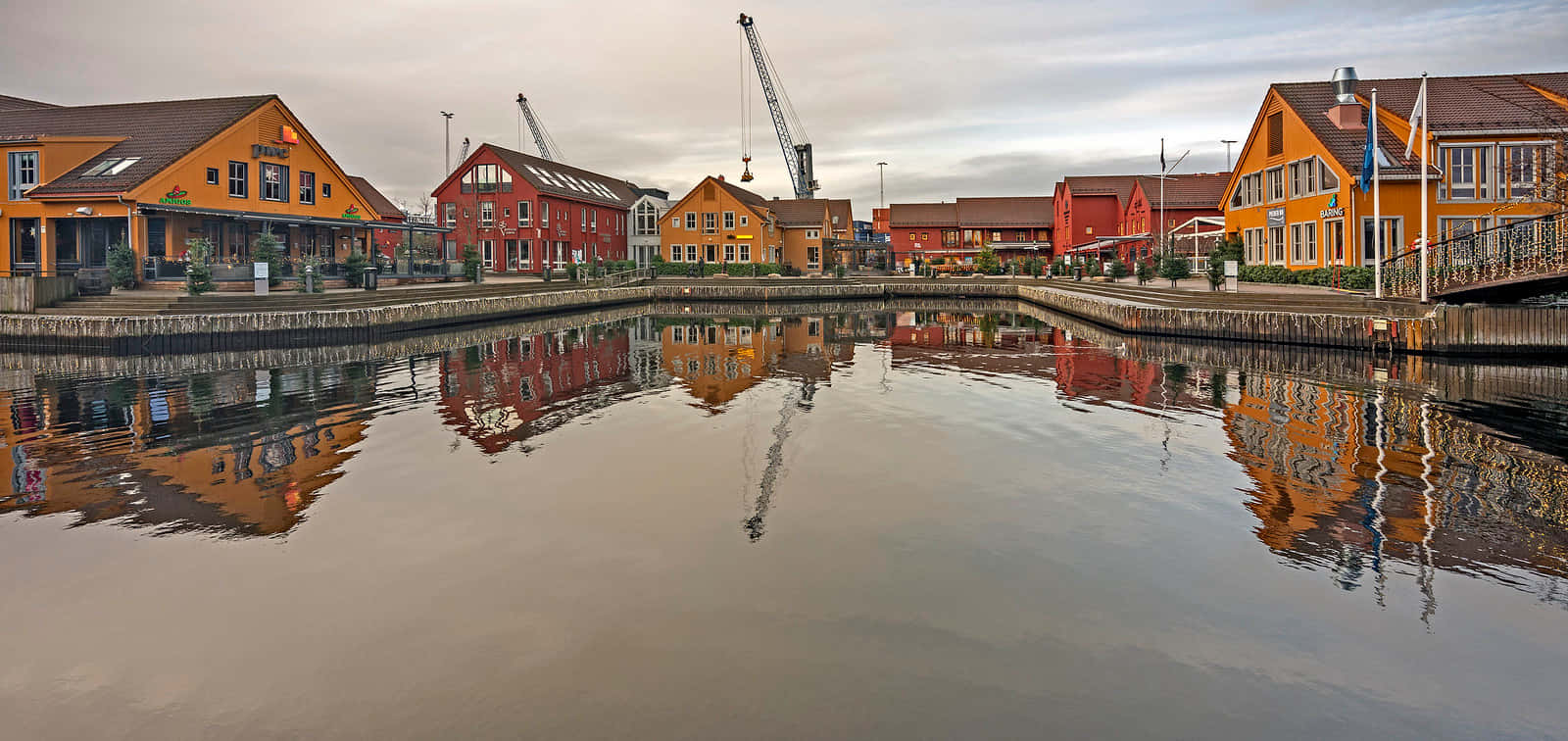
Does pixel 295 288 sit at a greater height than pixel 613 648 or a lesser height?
greater

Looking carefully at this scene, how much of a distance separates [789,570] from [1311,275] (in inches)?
1424

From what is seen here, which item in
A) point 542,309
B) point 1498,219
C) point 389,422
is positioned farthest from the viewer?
point 542,309

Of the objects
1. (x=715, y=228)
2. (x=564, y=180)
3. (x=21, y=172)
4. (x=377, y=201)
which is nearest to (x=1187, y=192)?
(x=715, y=228)

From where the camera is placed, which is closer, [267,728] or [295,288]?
[267,728]

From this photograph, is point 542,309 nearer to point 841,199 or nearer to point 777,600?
point 777,600

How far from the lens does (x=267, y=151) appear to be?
46344 mm

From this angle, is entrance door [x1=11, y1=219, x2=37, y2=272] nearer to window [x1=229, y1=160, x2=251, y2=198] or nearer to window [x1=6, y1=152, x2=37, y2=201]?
window [x1=6, y1=152, x2=37, y2=201]

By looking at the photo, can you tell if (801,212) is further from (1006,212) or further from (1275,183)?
(1275,183)

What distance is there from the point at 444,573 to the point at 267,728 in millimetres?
2958

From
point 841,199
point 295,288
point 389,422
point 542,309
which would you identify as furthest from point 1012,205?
point 389,422

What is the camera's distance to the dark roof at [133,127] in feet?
134

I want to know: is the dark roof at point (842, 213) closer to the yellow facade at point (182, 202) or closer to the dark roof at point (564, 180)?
the dark roof at point (564, 180)

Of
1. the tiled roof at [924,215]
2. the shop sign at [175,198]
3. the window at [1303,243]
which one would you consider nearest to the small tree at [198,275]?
the shop sign at [175,198]

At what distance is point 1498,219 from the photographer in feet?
122
